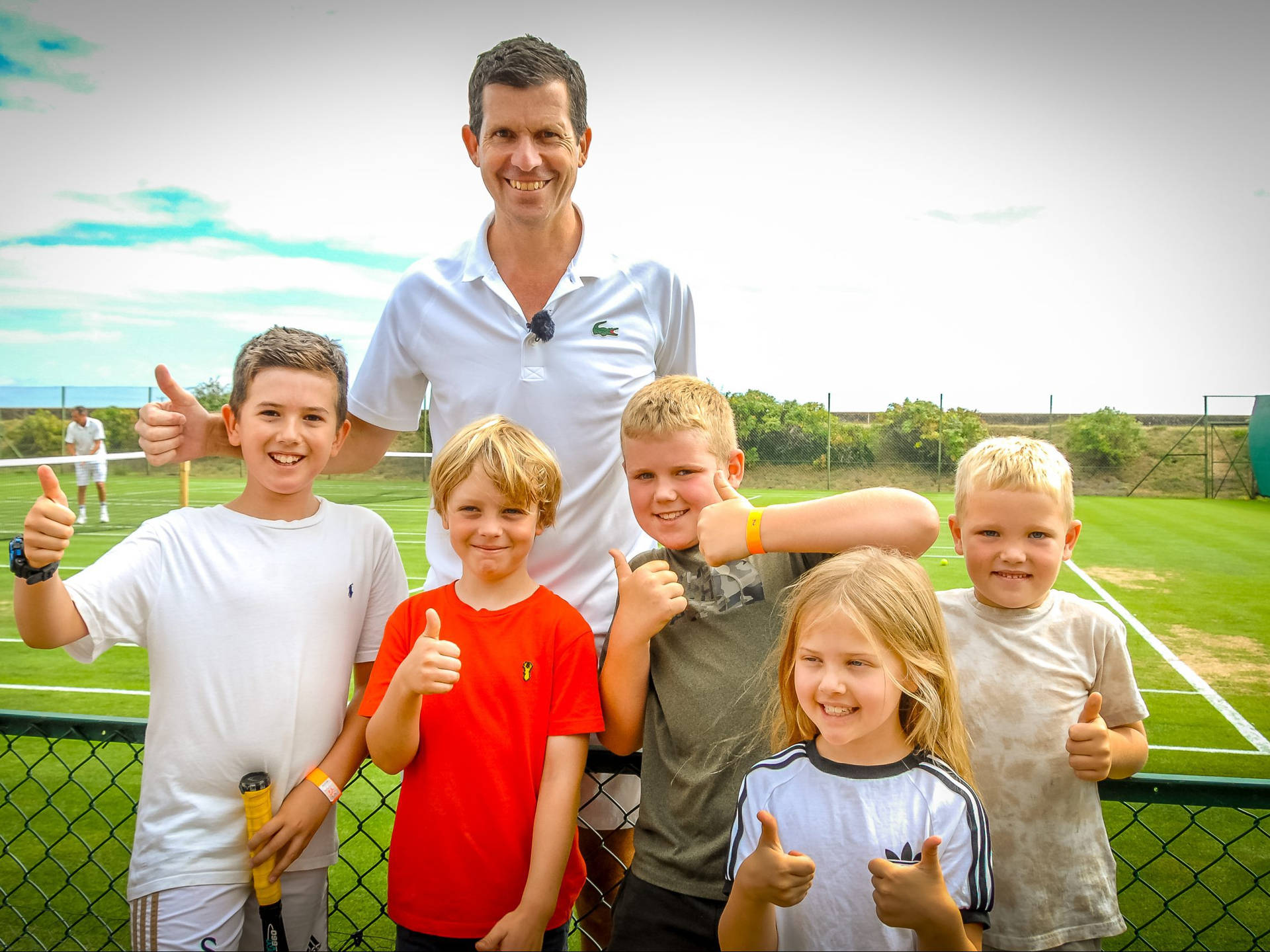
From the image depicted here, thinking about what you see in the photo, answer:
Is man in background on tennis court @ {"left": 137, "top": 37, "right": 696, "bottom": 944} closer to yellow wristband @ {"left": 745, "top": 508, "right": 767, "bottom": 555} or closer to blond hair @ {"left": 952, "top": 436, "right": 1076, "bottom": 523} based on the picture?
yellow wristband @ {"left": 745, "top": 508, "right": 767, "bottom": 555}

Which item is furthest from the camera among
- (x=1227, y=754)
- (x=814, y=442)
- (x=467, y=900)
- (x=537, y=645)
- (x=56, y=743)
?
(x=814, y=442)

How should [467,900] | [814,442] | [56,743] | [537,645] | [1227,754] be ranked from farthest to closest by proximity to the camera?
1. [814,442]
2. [1227,754]
3. [56,743]
4. [537,645]
5. [467,900]

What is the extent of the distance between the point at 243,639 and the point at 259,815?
40 centimetres

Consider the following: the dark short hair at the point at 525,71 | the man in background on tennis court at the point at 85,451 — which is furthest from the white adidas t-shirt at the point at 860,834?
the man in background on tennis court at the point at 85,451

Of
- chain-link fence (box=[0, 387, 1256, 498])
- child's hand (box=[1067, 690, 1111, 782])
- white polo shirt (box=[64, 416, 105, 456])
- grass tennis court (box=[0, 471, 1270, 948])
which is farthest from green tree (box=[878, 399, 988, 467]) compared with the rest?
child's hand (box=[1067, 690, 1111, 782])

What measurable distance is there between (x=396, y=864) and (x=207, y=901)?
431 millimetres

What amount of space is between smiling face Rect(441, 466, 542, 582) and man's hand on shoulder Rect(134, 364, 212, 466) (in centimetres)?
81

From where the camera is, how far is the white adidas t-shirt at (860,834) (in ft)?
5.47

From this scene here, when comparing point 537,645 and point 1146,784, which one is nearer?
point 1146,784

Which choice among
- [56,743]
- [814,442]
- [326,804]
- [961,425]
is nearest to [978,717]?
[326,804]

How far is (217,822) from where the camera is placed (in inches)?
80.8

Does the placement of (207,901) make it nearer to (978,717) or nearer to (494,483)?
(494,483)

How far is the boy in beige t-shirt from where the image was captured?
6.42ft

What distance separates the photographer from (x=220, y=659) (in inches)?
83.7
